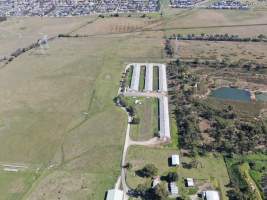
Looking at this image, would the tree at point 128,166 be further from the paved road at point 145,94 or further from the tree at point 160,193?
the paved road at point 145,94

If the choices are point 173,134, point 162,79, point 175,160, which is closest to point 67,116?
point 173,134

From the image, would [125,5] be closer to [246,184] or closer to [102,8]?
[102,8]

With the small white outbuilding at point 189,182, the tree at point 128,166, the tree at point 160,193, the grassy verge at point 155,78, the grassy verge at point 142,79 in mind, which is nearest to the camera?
the tree at point 160,193

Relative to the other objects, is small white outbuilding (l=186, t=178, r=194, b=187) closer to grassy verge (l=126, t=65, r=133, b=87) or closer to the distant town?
grassy verge (l=126, t=65, r=133, b=87)

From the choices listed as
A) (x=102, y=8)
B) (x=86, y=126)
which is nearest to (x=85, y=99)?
(x=86, y=126)

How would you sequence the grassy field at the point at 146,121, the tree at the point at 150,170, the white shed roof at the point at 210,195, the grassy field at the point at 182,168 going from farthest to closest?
the grassy field at the point at 146,121 → the tree at the point at 150,170 → the grassy field at the point at 182,168 → the white shed roof at the point at 210,195

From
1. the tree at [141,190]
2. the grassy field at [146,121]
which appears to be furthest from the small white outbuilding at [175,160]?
the grassy field at [146,121]
